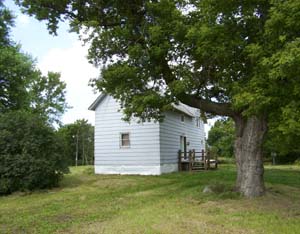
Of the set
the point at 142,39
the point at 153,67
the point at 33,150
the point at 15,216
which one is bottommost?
the point at 15,216

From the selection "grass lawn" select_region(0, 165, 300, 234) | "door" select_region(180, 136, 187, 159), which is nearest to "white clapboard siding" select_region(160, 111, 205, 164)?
"door" select_region(180, 136, 187, 159)

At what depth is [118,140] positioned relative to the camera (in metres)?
20.5

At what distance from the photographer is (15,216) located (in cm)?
870

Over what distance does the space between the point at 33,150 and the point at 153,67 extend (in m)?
6.29

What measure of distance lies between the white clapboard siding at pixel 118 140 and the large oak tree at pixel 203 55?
24.3ft

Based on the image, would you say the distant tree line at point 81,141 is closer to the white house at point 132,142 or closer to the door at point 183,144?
the door at point 183,144

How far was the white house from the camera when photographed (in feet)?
63.8

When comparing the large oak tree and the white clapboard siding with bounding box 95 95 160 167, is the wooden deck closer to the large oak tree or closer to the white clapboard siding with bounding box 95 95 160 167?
the white clapboard siding with bounding box 95 95 160 167

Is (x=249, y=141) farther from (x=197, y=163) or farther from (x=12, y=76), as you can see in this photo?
(x=12, y=76)

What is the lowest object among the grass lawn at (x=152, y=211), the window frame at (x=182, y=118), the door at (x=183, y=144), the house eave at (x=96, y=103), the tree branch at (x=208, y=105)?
the grass lawn at (x=152, y=211)

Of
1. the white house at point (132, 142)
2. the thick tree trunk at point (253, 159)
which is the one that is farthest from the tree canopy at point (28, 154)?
the thick tree trunk at point (253, 159)

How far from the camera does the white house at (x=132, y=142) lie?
19.4 m

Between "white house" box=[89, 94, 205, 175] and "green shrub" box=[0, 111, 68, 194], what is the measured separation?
5340mm

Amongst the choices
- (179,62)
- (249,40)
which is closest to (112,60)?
(179,62)
